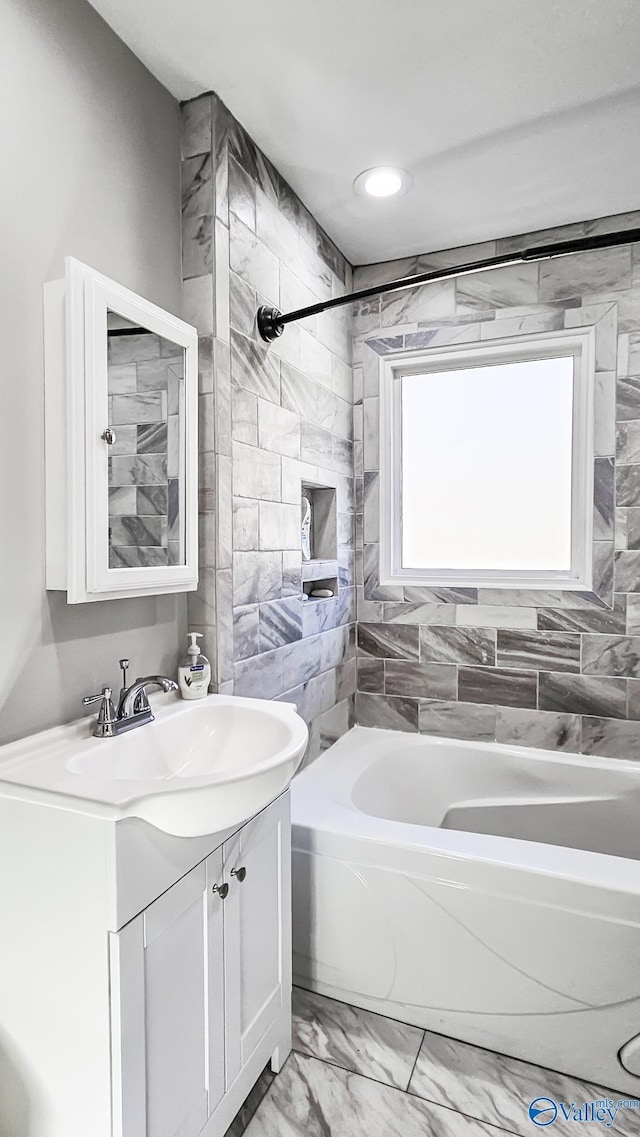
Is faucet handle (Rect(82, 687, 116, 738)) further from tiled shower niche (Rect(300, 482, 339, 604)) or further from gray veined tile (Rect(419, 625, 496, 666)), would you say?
gray veined tile (Rect(419, 625, 496, 666))

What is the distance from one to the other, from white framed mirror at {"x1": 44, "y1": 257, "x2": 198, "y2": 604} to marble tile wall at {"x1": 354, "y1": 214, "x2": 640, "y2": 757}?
4.35ft

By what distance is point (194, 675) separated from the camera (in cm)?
171

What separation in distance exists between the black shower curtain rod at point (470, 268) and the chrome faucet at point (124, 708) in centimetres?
120

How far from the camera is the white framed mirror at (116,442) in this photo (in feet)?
4.39

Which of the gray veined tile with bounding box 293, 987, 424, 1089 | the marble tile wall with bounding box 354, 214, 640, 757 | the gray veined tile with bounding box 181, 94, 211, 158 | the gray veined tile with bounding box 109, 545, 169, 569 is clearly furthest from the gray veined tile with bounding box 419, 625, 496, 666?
the gray veined tile with bounding box 181, 94, 211, 158

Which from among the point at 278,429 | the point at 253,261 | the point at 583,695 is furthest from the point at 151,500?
the point at 583,695

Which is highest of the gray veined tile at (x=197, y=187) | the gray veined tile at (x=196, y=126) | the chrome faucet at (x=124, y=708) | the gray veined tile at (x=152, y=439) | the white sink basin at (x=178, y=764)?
the gray veined tile at (x=196, y=126)

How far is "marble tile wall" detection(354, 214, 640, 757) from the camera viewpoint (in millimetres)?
2408

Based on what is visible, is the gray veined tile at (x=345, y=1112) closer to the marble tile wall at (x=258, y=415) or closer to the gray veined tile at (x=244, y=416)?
the marble tile wall at (x=258, y=415)

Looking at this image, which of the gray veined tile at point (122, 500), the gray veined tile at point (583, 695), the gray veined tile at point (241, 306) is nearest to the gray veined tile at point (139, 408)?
the gray veined tile at point (122, 500)

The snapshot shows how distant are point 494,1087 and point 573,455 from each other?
2.13 meters

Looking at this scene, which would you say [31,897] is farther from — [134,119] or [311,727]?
[134,119]

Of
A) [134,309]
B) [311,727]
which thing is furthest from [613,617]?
[134,309]

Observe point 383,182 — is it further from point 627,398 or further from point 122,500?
point 122,500
